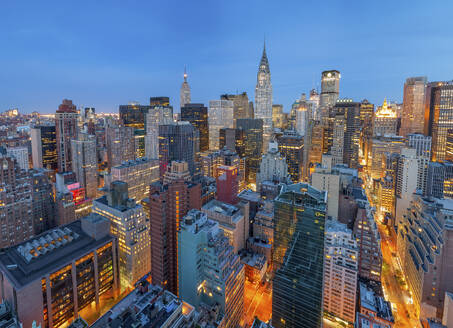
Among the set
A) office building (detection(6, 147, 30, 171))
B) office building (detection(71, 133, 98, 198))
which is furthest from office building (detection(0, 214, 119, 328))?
office building (detection(6, 147, 30, 171))

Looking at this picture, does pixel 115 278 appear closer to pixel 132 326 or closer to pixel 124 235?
pixel 124 235

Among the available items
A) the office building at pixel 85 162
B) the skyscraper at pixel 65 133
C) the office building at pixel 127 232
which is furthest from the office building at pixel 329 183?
the skyscraper at pixel 65 133

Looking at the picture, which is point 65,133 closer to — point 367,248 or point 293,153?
point 293,153

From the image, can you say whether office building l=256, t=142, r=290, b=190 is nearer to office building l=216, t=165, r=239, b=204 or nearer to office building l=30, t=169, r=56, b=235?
office building l=216, t=165, r=239, b=204

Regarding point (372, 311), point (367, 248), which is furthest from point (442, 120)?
point (372, 311)

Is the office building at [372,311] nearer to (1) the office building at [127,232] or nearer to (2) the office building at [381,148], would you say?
(1) the office building at [127,232]

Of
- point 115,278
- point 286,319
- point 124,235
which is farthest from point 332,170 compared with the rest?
point 115,278
